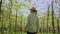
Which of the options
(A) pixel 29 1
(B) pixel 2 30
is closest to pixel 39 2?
(A) pixel 29 1

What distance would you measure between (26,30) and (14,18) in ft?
1.20

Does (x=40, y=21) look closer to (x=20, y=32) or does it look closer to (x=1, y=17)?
(x=20, y=32)

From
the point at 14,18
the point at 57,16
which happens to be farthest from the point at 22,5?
the point at 57,16

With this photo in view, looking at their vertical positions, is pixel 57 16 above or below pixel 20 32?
above

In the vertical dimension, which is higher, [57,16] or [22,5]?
[22,5]

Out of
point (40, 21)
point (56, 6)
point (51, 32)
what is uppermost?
point (56, 6)

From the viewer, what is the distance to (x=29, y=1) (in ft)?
10.4

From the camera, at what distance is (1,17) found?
319 centimetres

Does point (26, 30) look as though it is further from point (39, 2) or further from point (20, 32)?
point (39, 2)

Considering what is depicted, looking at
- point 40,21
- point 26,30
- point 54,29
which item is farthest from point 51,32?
point 26,30

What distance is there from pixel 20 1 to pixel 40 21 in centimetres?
59

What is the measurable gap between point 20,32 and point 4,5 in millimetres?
660

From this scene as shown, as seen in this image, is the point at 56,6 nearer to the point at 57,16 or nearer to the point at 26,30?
the point at 57,16

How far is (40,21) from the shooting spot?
3.15m
